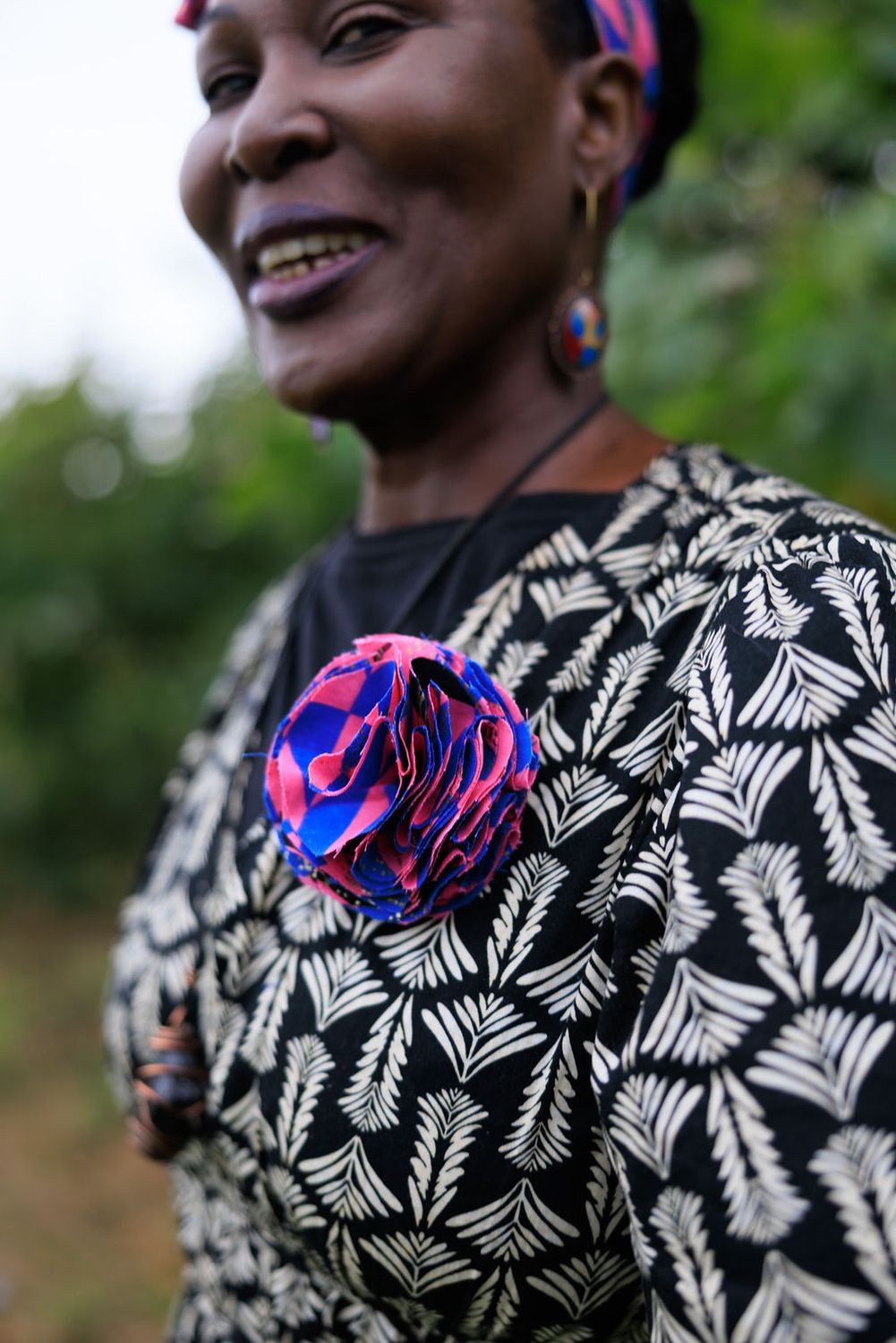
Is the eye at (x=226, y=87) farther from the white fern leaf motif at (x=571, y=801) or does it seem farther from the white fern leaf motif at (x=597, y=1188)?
the white fern leaf motif at (x=597, y=1188)

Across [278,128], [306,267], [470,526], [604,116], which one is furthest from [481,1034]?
[604,116]

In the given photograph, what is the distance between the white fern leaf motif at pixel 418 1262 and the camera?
1058mm

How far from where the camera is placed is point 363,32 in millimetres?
1340

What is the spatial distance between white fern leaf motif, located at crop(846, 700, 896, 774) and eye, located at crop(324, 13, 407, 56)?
0.94 metres

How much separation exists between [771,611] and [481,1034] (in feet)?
1.49

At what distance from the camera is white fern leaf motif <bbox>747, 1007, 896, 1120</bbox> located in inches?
31.6

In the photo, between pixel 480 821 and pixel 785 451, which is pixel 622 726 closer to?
pixel 480 821

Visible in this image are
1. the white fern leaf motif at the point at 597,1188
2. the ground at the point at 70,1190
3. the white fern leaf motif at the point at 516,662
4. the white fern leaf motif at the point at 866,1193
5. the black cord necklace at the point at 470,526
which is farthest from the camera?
the ground at the point at 70,1190

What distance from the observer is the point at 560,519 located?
1.41m

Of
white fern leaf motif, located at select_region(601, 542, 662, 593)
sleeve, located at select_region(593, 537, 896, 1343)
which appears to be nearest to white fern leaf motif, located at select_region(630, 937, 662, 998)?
sleeve, located at select_region(593, 537, 896, 1343)

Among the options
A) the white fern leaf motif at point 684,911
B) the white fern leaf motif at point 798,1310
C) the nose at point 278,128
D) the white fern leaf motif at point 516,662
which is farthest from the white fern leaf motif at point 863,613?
the nose at point 278,128

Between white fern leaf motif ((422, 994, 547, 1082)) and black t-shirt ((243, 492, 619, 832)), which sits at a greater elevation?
black t-shirt ((243, 492, 619, 832))

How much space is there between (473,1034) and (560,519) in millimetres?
623

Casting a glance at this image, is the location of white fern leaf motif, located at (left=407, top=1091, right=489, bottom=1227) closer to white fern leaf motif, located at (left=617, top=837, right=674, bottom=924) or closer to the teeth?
white fern leaf motif, located at (left=617, top=837, right=674, bottom=924)
